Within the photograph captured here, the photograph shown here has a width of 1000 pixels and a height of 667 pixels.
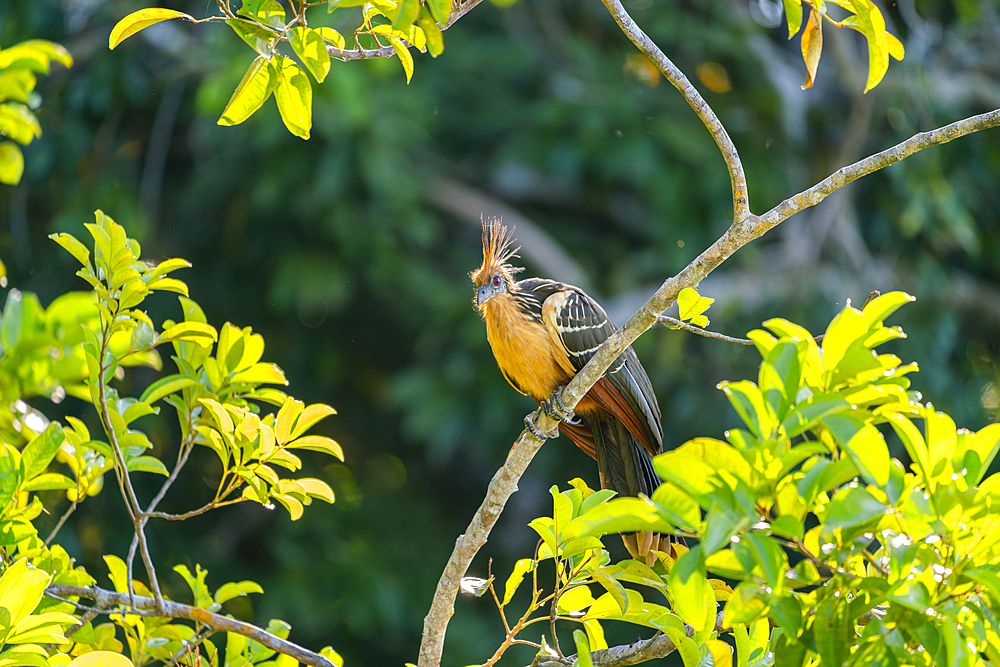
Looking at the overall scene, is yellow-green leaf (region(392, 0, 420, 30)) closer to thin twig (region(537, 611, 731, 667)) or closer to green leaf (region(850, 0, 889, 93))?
green leaf (region(850, 0, 889, 93))

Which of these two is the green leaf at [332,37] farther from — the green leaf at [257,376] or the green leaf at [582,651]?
the green leaf at [582,651]

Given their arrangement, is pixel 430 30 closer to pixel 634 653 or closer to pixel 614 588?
pixel 614 588

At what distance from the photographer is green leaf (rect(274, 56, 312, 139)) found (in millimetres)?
1443

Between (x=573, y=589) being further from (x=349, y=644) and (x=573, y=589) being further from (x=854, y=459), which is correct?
(x=349, y=644)

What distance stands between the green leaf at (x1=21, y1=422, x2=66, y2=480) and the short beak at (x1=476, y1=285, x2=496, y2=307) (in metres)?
1.16

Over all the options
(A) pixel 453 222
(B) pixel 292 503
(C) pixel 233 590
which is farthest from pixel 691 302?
(A) pixel 453 222

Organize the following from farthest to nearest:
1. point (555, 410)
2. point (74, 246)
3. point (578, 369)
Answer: point (578, 369) → point (555, 410) → point (74, 246)

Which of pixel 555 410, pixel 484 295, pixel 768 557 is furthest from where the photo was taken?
pixel 484 295

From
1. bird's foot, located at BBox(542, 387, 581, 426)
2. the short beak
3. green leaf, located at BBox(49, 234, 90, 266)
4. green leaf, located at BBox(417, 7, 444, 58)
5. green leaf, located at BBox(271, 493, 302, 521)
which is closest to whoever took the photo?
green leaf, located at BBox(417, 7, 444, 58)

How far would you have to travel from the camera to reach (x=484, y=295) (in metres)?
2.36

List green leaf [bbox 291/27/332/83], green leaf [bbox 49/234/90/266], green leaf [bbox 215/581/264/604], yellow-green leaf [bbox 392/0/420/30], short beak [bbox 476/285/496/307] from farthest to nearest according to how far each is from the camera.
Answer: short beak [bbox 476/285/496/307] → green leaf [bbox 215/581/264/604] → green leaf [bbox 49/234/90/266] → green leaf [bbox 291/27/332/83] → yellow-green leaf [bbox 392/0/420/30]

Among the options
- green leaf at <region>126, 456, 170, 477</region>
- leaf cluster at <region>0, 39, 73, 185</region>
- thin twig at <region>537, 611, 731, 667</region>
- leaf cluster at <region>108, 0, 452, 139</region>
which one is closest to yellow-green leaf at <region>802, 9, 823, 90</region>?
leaf cluster at <region>108, 0, 452, 139</region>

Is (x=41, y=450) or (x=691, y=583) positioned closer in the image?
(x=691, y=583)

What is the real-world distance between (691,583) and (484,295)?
1.45 meters
